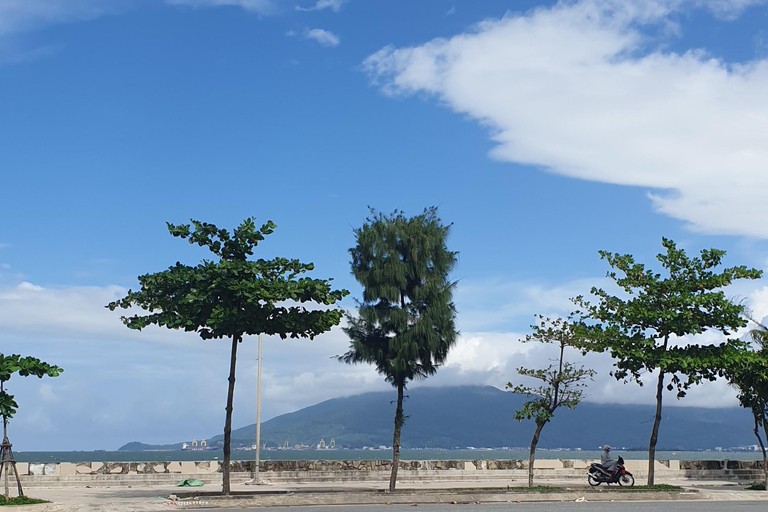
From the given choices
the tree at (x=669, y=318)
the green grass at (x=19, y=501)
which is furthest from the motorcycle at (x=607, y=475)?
the green grass at (x=19, y=501)

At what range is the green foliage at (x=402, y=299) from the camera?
28.3 m

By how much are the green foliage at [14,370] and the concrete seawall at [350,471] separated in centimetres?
1134

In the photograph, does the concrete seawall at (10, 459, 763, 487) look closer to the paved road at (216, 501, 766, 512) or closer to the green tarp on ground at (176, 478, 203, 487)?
the green tarp on ground at (176, 478, 203, 487)

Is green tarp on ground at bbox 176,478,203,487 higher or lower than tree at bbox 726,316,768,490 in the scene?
lower

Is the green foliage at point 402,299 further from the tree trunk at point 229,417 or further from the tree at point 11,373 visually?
the tree at point 11,373

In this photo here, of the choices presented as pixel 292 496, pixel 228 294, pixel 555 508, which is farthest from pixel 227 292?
pixel 555 508

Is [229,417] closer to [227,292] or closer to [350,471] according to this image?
[227,292]

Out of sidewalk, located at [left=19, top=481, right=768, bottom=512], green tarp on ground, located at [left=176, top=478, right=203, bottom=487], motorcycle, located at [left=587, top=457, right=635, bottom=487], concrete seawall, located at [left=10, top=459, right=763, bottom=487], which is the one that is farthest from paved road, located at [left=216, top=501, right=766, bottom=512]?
concrete seawall, located at [left=10, top=459, right=763, bottom=487]

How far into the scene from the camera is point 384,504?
23.4 meters

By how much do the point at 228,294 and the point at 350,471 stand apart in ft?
40.4

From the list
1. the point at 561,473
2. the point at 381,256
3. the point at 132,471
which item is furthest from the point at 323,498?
the point at 561,473

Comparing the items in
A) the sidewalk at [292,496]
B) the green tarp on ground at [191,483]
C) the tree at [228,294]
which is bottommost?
the green tarp on ground at [191,483]

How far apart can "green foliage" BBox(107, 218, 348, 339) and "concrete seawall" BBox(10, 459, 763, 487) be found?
896 cm

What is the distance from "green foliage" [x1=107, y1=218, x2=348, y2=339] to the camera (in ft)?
77.0
